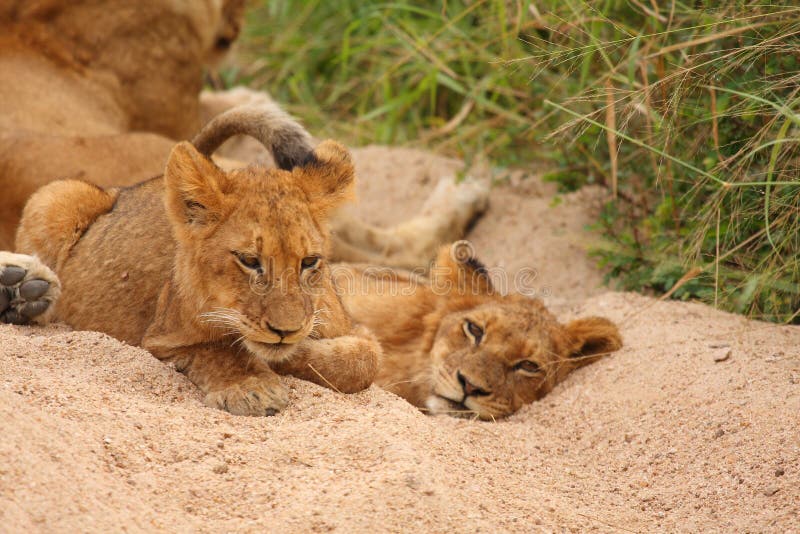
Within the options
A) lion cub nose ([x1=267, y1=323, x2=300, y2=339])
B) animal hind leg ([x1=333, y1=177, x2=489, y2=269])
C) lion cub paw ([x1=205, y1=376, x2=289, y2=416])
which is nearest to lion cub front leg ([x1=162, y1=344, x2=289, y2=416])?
lion cub paw ([x1=205, y1=376, x2=289, y2=416])

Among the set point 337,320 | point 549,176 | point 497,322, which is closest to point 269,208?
point 337,320

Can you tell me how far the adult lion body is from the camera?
5.03 meters

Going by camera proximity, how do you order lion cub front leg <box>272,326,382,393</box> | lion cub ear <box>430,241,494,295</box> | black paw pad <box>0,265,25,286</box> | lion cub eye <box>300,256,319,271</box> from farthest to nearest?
lion cub ear <box>430,241,494,295</box>
black paw pad <box>0,265,25,286</box>
lion cub front leg <box>272,326,382,393</box>
lion cub eye <box>300,256,319,271</box>

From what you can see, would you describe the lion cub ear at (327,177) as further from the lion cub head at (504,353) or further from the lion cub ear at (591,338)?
the lion cub ear at (591,338)

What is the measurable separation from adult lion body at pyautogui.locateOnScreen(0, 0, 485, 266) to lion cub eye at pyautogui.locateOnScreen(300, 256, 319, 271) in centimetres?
197

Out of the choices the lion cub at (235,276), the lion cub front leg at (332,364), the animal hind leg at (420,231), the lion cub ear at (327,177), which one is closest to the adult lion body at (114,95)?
the animal hind leg at (420,231)

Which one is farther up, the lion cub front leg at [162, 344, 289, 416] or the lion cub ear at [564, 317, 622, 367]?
the lion cub front leg at [162, 344, 289, 416]

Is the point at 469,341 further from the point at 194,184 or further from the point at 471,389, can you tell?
the point at 194,184

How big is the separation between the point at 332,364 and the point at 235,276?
483 mm

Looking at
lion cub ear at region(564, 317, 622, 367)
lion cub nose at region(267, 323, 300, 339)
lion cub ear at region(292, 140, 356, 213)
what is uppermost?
lion cub ear at region(292, 140, 356, 213)

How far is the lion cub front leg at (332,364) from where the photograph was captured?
3.42 m

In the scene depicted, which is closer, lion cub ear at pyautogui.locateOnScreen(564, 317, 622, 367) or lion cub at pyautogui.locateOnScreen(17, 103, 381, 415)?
lion cub at pyautogui.locateOnScreen(17, 103, 381, 415)

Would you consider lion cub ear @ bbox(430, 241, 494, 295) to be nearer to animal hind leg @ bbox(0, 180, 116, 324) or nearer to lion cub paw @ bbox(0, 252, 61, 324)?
animal hind leg @ bbox(0, 180, 116, 324)

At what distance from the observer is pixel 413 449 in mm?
2922
